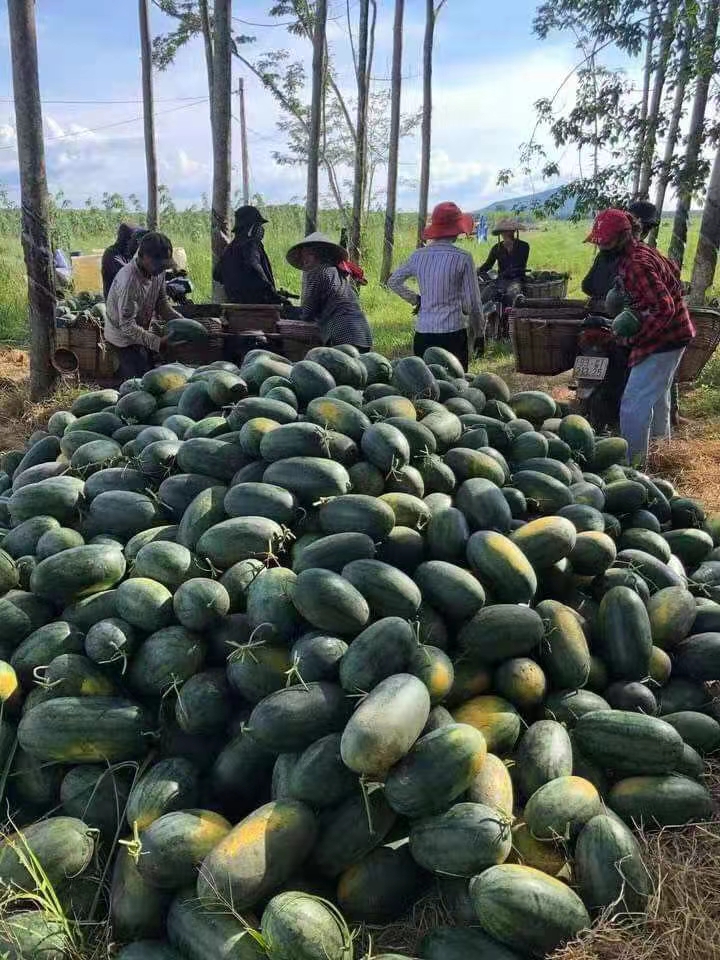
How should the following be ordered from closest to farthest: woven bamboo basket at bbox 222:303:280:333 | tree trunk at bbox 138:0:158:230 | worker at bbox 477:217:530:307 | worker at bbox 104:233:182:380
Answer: worker at bbox 104:233:182:380 < woven bamboo basket at bbox 222:303:280:333 < worker at bbox 477:217:530:307 < tree trunk at bbox 138:0:158:230

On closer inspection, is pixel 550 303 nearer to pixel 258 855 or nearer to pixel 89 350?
pixel 89 350

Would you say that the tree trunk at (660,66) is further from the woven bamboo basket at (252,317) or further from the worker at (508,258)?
the woven bamboo basket at (252,317)

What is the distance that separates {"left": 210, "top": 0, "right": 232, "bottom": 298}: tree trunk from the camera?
32.0 ft

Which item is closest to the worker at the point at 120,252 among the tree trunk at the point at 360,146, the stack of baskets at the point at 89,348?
the stack of baskets at the point at 89,348

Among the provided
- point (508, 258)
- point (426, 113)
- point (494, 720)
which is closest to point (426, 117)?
point (426, 113)

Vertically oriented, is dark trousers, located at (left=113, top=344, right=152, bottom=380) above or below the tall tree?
below

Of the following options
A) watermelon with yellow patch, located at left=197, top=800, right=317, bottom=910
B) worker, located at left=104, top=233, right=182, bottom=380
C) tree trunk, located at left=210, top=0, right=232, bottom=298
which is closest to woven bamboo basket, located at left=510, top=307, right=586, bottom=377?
worker, located at left=104, top=233, right=182, bottom=380

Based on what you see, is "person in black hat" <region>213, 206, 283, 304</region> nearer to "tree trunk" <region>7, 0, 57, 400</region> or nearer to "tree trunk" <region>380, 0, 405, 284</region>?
"tree trunk" <region>7, 0, 57, 400</region>

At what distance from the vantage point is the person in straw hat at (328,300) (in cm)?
649

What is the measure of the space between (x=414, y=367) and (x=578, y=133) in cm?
1020

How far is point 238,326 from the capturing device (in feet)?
23.7

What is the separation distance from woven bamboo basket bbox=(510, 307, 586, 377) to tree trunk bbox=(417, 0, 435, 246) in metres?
11.9

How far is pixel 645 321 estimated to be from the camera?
5680mm

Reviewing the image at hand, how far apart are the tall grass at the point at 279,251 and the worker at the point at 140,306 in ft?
17.4
